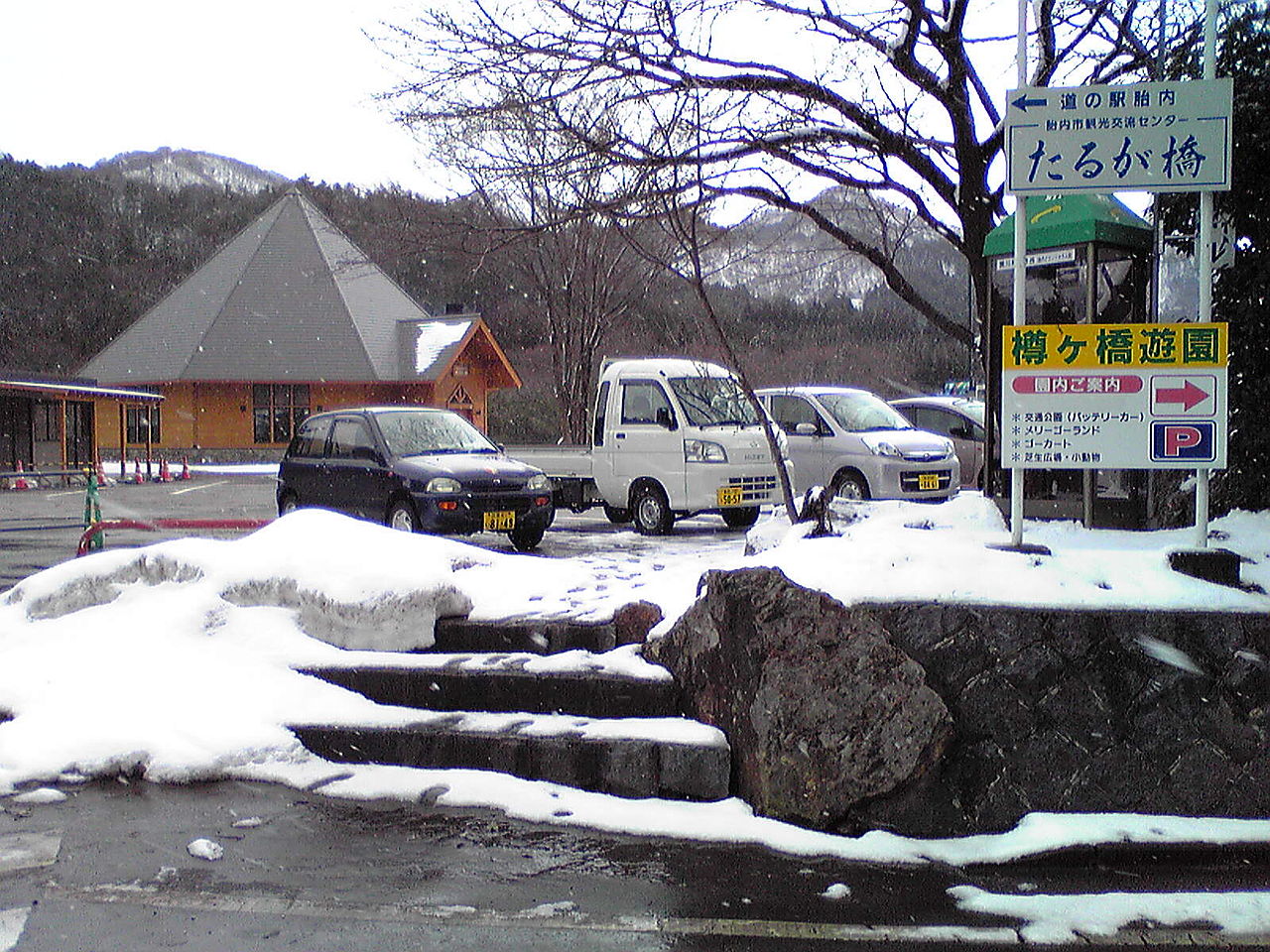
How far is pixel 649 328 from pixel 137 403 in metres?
16.0

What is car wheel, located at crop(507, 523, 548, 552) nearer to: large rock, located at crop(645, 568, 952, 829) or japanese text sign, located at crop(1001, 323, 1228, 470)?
large rock, located at crop(645, 568, 952, 829)

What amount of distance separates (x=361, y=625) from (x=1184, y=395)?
431 cm

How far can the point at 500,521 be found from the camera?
11359mm

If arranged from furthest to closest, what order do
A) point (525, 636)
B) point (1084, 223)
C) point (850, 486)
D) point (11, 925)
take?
point (850, 486)
point (1084, 223)
point (525, 636)
point (11, 925)

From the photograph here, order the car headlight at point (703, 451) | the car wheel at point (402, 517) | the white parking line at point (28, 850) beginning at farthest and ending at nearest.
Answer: the car headlight at point (703, 451) < the car wheel at point (402, 517) < the white parking line at point (28, 850)

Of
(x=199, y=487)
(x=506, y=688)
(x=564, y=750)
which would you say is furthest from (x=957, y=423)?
(x=199, y=487)

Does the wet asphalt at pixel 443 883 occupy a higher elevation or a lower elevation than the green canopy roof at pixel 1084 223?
lower

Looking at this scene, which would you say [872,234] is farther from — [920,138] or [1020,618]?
[1020,618]

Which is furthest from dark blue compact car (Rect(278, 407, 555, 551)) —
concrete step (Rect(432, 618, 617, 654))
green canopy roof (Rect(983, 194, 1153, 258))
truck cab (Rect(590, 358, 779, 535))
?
green canopy roof (Rect(983, 194, 1153, 258))

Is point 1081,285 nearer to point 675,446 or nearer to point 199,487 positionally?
point 675,446

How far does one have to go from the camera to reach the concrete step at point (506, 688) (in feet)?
17.5

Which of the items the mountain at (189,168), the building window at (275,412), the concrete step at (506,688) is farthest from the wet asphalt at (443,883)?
the mountain at (189,168)

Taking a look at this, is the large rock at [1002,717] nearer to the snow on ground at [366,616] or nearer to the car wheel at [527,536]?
→ the snow on ground at [366,616]

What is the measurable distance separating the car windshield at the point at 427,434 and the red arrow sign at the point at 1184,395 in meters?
8.40
